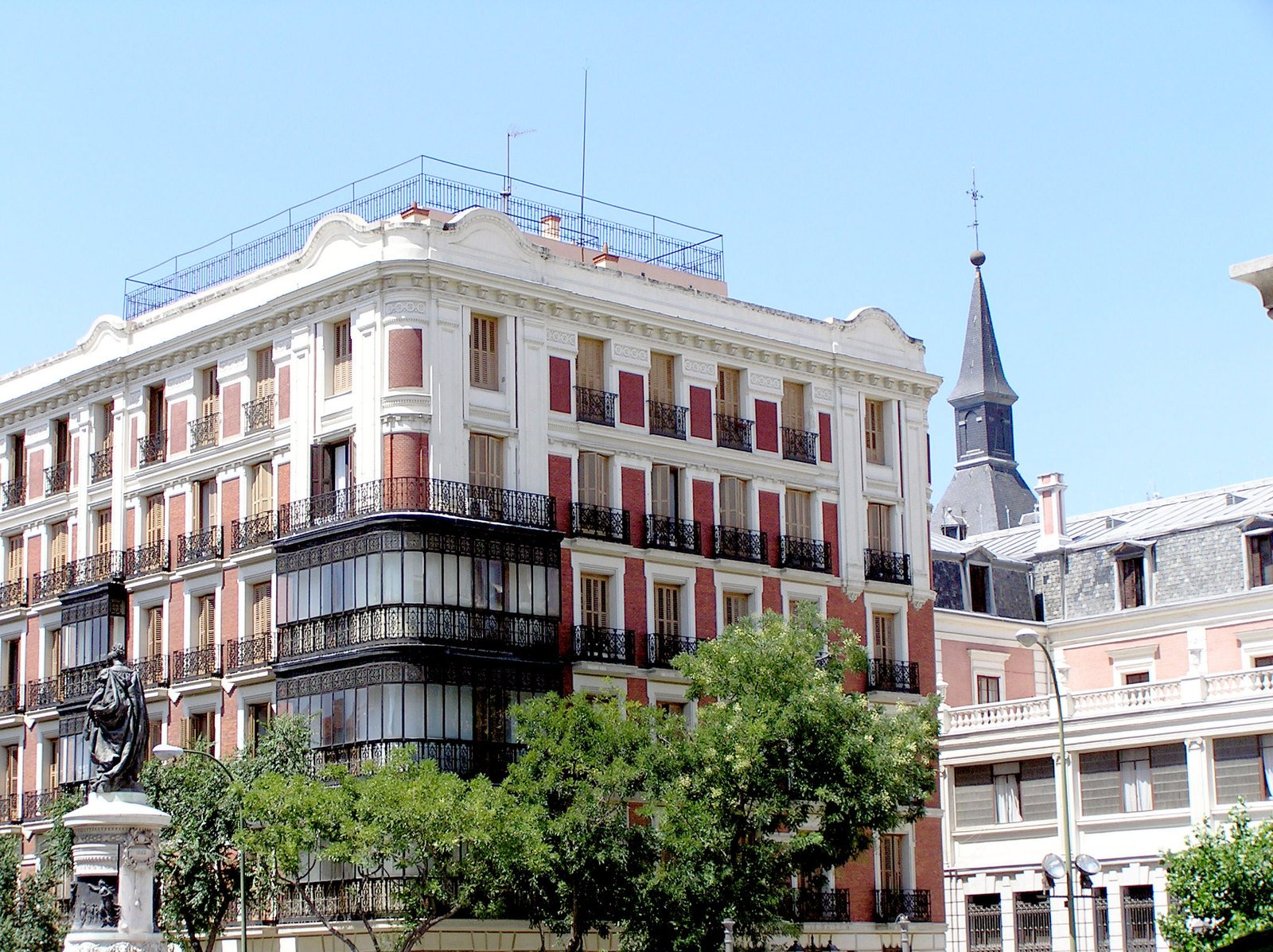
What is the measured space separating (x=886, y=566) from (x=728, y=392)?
7737 mm

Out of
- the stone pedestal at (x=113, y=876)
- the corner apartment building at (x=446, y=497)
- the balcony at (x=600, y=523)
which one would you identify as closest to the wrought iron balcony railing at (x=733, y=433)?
the corner apartment building at (x=446, y=497)

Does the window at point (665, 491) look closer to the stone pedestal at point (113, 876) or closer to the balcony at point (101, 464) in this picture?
the balcony at point (101, 464)

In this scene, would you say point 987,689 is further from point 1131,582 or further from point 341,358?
point 341,358

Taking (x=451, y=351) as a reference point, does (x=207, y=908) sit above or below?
below

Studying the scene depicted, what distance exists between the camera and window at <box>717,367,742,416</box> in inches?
2638

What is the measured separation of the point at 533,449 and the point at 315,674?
8744mm

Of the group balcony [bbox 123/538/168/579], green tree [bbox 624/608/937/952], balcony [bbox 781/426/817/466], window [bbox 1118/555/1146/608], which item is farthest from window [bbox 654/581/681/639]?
window [bbox 1118/555/1146/608]

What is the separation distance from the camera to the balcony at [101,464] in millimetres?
69250

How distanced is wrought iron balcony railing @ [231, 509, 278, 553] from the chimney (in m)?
32.5

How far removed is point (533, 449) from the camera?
61.2 meters

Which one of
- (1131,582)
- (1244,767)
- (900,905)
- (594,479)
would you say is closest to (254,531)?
(594,479)

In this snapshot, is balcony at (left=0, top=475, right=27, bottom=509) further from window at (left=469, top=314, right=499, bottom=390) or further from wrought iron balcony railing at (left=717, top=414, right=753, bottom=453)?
wrought iron balcony railing at (left=717, top=414, right=753, bottom=453)

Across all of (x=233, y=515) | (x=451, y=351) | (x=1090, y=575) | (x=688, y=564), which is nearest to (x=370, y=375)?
(x=451, y=351)

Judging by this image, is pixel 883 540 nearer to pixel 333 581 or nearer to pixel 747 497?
pixel 747 497
